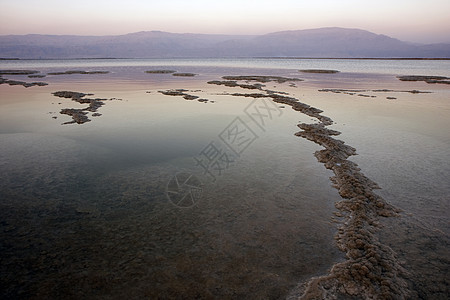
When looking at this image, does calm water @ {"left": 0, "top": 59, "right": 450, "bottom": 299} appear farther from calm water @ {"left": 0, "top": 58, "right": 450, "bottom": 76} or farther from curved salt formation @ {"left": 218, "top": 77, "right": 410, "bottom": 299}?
calm water @ {"left": 0, "top": 58, "right": 450, "bottom": 76}

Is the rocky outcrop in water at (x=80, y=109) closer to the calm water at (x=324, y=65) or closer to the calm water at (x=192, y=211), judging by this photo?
the calm water at (x=192, y=211)

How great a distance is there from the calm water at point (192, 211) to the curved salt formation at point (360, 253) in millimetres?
198

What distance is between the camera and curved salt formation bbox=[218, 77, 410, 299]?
3.97m

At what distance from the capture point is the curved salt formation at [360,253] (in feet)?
13.0

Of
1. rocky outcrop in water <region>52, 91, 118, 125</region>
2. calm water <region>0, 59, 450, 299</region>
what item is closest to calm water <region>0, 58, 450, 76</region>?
calm water <region>0, 59, 450, 299</region>

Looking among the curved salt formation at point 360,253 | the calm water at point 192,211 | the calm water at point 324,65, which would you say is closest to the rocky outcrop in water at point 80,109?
the calm water at point 192,211

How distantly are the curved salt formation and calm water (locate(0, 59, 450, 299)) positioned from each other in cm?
20

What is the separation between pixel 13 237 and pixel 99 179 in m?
2.70

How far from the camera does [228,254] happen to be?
478cm

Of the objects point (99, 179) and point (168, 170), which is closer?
point (99, 179)

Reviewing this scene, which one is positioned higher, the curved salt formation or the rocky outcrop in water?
the rocky outcrop in water

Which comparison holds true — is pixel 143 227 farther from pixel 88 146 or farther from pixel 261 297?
pixel 88 146

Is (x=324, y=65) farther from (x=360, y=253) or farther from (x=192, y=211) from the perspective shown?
(x=360, y=253)

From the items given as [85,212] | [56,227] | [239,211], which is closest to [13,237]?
[56,227]
